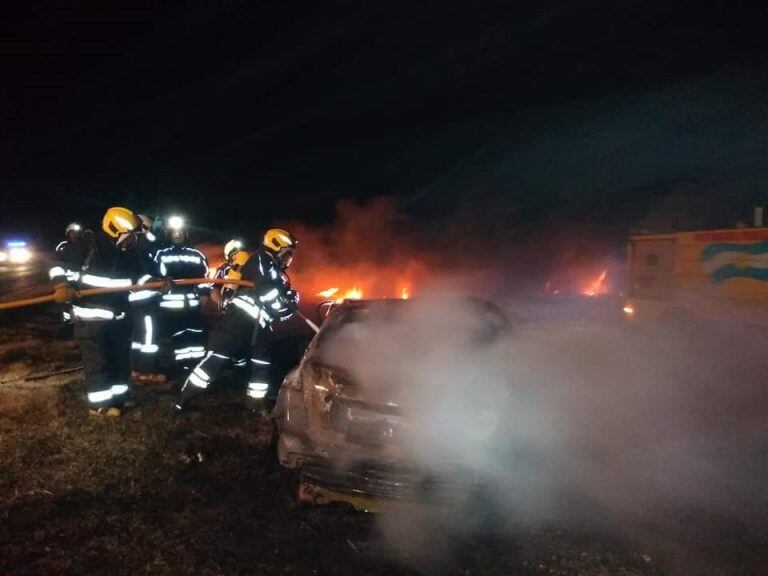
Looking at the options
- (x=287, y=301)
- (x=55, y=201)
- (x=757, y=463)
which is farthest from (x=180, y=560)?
(x=55, y=201)

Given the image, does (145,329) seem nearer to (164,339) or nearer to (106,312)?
(164,339)

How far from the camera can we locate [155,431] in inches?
196

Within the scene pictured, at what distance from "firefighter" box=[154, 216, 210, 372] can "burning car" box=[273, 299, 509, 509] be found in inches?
132

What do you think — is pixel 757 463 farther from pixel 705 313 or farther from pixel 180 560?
pixel 180 560

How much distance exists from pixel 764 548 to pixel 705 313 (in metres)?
4.35

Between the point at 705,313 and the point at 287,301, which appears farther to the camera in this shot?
the point at 705,313

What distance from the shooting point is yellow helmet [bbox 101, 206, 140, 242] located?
17.1ft

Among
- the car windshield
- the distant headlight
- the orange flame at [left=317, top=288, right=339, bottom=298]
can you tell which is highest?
the distant headlight

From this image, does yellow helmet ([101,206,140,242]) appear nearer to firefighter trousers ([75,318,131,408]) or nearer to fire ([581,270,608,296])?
firefighter trousers ([75,318,131,408])

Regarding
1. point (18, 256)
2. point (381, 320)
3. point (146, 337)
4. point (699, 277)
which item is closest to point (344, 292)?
point (146, 337)

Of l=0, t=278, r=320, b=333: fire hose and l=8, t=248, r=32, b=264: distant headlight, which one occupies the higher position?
l=8, t=248, r=32, b=264: distant headlight

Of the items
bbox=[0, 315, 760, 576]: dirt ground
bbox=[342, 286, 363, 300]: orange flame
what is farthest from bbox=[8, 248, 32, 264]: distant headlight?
bbox=[0, 315, 760, 576]: dirt ground

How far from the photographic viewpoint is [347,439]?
11.7 ft

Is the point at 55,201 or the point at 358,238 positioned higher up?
the point at 55,201
